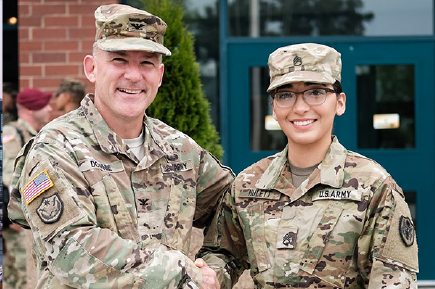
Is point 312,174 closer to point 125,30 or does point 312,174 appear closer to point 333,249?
point 333,249

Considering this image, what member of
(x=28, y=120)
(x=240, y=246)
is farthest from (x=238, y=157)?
(x=240, y=246)

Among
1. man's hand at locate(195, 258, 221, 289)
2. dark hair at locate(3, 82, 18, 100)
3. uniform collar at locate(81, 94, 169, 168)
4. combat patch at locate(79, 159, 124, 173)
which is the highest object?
dark hair at locate(3, 82, 18, 100)

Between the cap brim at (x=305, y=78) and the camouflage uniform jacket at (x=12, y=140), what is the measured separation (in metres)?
3.63

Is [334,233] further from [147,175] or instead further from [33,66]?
[33,66]

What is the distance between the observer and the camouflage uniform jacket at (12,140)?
592 centimetres

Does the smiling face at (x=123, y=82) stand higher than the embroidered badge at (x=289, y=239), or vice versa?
the smiling face at (x=123, y=82)

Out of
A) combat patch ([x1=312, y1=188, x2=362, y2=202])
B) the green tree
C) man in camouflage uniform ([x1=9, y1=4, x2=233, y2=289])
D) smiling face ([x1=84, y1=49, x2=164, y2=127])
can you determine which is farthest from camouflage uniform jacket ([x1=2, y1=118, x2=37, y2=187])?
combat patch ([x1=312, y1=188, x2=362, y2=202])

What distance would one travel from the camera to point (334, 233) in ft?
9.20

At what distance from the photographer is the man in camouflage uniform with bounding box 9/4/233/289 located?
8.71ft

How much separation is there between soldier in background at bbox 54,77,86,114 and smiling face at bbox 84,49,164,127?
2.96m

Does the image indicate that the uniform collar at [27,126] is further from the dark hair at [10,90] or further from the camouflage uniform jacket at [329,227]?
the camouflage uniform jacket at [329,227]

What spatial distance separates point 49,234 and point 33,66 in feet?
13.2

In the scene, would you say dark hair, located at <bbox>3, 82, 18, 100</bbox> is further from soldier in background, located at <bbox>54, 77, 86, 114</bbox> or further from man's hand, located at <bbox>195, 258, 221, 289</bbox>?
man's hand, located at <bbox>195, 258, 221, 289</bbox>

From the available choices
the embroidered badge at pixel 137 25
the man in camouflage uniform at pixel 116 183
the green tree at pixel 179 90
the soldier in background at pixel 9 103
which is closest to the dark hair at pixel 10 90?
the soldier in background at pixel 9 103
